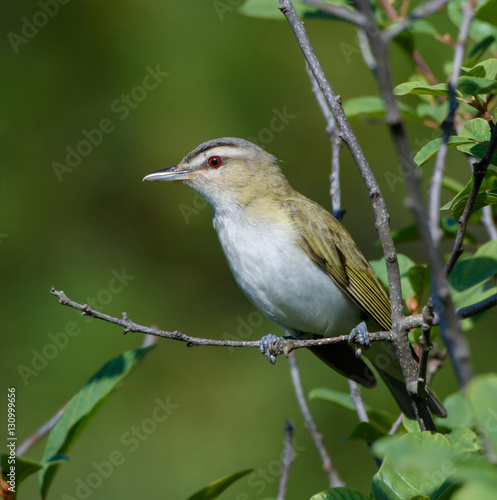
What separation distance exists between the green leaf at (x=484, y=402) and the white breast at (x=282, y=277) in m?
2.17

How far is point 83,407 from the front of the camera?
8.08 feet

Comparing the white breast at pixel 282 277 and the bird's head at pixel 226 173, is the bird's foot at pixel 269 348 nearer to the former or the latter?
the white breast at pixel 282 277

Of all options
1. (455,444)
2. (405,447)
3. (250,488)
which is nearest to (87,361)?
(250,488)

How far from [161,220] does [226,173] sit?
2.78m

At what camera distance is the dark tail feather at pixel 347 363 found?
3395 mm

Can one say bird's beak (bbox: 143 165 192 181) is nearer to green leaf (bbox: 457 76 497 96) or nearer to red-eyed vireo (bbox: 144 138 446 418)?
red-eyed vireo (bbox: 144 138 446 418)

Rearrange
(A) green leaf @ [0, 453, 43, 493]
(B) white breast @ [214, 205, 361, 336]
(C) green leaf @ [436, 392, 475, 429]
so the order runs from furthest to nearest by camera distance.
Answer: (B) white breast @ [214, 205, 361, 336], (C) green leaf @ [436, 392, 475, 429], (A) green leaf @ [0, 453, 43, 493]

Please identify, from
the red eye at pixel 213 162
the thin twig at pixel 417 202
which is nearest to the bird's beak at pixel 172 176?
the red eye at pixel 213 162

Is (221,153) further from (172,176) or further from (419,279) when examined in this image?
(419,279)

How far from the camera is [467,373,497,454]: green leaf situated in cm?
104

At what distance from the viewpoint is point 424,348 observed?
6.36ft

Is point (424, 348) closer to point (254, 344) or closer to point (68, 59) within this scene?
point (254, 344)

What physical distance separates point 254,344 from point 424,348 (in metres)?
0.76

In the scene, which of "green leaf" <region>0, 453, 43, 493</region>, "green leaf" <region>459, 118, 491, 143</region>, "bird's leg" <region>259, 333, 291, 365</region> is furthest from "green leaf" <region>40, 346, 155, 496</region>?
"green leaf" <region>459, 118, 491, 143</region>
